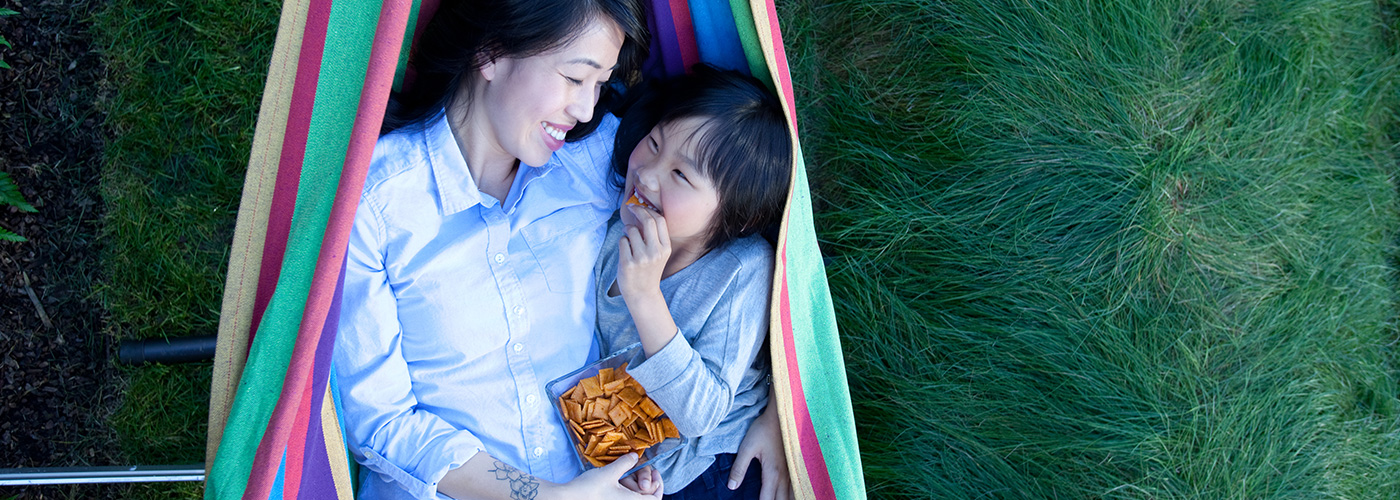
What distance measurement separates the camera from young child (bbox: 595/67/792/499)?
158 cm

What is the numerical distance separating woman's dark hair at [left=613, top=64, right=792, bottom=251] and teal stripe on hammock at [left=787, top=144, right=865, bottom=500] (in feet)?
0.27

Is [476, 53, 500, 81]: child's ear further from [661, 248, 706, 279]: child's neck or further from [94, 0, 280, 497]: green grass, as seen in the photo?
[94, 0, 280, 497]: green grass

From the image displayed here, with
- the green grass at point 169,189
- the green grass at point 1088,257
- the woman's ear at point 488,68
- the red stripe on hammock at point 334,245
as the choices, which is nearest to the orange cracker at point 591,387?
the red stripe on hammock at point 334,245

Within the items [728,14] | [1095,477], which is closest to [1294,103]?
[1095,477]

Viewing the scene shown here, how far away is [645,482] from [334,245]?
28.8 inches

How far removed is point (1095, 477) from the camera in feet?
7.04

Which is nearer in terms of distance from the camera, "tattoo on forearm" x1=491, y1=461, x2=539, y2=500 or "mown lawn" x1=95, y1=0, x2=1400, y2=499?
Answer: "tattoo on forearm" x1=491, y1=461, x2=539, y2=500

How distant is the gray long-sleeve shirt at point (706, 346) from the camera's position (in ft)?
5.17

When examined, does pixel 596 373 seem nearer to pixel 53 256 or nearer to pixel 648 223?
pixel 648 223

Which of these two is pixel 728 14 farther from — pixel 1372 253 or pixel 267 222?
pixel 1372 253

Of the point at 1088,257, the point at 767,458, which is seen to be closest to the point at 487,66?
the point at 767,458

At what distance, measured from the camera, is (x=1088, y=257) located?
2197 millimetres

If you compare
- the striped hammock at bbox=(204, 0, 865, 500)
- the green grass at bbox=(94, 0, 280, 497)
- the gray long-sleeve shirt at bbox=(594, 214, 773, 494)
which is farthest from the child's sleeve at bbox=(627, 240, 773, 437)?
the green grass at bbox=(94, 0, 280, 497)

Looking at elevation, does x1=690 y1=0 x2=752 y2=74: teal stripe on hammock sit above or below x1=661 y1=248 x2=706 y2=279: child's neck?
above
